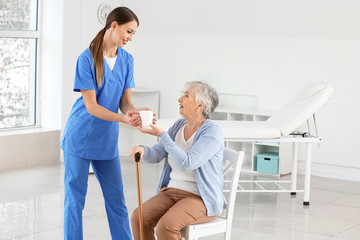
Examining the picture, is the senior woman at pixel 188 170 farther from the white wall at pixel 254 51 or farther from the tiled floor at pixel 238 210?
the white wall at pixel 254 51

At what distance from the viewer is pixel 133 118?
8.55 feet

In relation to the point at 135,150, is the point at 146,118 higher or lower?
higher

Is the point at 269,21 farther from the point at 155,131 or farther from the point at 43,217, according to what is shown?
the point at 155,131

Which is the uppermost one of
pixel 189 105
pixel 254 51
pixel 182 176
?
pixel 254 51

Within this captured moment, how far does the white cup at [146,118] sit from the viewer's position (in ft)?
8.27

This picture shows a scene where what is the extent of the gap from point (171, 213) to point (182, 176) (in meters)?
0.22

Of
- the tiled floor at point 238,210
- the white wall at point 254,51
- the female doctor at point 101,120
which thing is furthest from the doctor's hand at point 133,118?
the white wall at point 254,51

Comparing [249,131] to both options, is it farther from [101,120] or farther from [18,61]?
[18,61]

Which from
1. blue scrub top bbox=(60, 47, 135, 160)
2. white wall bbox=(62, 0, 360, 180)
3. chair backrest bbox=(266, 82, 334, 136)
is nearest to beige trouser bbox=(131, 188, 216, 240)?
blue scrub top bbox=(60, 47, 135, 160)

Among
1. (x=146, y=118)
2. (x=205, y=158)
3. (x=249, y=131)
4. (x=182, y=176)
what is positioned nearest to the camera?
(x=146, y=118)

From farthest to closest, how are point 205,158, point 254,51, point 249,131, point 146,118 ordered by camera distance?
point 254,51, point 249,131, point 205,158, point 146,118

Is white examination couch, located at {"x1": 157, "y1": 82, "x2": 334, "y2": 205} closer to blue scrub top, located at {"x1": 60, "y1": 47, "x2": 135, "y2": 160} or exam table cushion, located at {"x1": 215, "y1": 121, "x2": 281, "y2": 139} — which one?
exam table cushion, located at {"x1": 215, "y1": 121, "x2": 281, "y2": 139}

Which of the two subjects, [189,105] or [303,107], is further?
[303,107]

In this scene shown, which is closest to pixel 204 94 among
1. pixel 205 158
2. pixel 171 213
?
pixel 205 158
